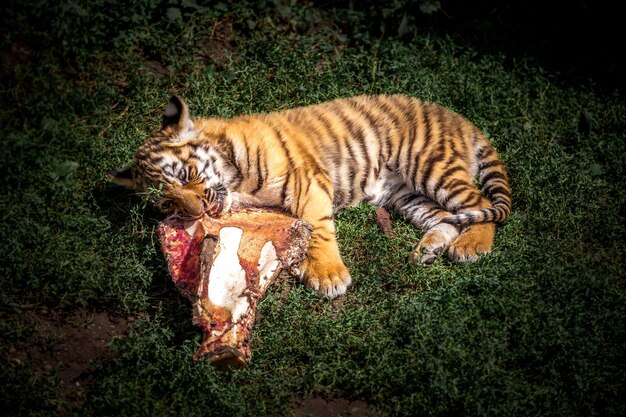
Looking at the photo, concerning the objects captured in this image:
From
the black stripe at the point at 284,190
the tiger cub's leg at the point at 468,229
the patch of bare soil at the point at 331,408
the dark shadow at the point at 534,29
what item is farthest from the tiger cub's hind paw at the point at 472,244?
the dark shadow at the point at 534,29

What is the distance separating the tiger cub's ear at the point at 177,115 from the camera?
4.27m

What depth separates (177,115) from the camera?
4.32 m

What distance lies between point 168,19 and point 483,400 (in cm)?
405

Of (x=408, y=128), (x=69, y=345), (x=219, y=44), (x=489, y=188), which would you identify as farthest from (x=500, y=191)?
(x=69, y=345)

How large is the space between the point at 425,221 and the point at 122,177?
2052 mm

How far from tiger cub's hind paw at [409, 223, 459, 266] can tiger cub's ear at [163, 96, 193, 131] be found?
1687mm

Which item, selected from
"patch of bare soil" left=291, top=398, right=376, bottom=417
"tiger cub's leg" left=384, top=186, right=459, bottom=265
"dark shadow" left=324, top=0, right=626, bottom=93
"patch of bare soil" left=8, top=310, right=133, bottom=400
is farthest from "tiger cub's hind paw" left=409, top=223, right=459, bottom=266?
"dark shadow" left=324, top=0, right=626, bottom=93

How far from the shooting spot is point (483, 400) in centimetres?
336

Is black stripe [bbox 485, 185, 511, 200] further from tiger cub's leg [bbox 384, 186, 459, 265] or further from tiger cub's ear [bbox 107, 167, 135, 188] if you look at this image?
tiger cub's ear [bbox 107, 167, 135, 188]

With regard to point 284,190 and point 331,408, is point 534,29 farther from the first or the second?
point 331,408

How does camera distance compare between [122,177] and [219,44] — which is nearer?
[122,177]

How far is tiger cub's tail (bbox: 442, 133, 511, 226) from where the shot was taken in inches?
173

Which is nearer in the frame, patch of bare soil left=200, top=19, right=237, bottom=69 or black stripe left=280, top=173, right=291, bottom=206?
black stripe left=280, top=173, right=291, bottom=206

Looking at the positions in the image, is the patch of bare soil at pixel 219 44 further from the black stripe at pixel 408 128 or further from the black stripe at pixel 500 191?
the black stripe at pixel 500 191
